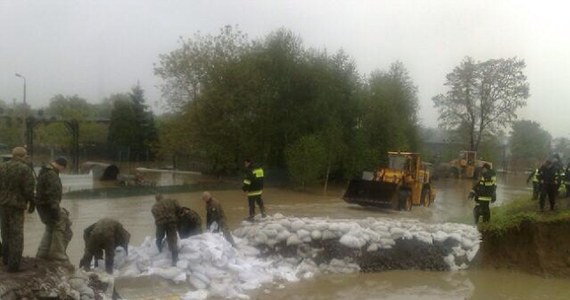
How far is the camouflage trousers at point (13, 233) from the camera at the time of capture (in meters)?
6.45

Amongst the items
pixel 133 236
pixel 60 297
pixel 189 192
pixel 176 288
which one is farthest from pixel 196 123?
pixel 60 297

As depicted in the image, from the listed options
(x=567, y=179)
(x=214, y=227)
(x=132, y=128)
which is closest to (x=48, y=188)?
(x=214, y=227)

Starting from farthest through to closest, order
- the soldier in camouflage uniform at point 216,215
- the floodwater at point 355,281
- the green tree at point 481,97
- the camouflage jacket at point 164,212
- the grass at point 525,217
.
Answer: the green tree at point 481,97, the grass at point 525,217, the soldier in camouflage uniform at point 216,215, the floodwater at point 355,281, the camouflage jacket at point 164,212

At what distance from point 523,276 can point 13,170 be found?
901 cm

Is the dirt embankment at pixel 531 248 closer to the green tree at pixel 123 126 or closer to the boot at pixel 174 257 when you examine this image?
the boot at pixel 174 257

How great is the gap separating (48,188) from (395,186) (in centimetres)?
1272

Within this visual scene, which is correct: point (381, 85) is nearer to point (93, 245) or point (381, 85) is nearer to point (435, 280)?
point (435, 280)

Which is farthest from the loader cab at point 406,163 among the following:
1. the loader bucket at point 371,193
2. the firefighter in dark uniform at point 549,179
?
the firefighter in dark uniform at point 549,179

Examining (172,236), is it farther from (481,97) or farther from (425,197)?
(481,97)

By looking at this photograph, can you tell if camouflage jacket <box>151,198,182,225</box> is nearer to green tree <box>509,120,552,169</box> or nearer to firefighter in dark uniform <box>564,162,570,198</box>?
firefighter in dark uniform <box>564,162,570,198</box>

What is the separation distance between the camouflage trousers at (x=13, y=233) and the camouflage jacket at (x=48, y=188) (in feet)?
1.30

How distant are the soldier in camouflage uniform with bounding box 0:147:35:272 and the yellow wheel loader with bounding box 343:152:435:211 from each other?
1264 cm

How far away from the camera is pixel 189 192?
2291 cm

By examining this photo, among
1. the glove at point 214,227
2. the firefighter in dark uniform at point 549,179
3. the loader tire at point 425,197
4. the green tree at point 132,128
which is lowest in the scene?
the loader tire at point 425,197
